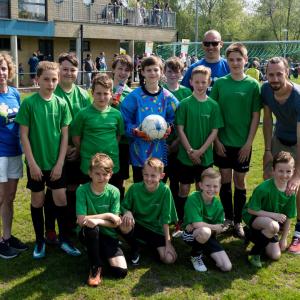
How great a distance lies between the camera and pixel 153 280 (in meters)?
4.27

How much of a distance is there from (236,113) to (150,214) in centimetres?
151

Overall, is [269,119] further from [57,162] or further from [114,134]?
[57,162]

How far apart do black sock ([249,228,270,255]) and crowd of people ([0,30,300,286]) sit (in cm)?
1

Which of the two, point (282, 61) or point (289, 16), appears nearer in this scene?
point (282, 61)

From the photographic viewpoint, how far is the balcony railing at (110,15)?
1081 inches

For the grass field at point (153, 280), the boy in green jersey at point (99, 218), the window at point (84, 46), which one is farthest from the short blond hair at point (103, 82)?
the window at point (84, 46)

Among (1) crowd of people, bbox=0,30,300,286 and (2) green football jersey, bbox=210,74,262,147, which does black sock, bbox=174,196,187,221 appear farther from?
(2) green football jersey, bbox=210,74,262,147

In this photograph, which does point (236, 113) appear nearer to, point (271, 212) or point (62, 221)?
point (271, 212)

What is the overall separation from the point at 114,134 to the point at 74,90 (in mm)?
692

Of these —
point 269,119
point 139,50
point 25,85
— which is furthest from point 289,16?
point 269,119

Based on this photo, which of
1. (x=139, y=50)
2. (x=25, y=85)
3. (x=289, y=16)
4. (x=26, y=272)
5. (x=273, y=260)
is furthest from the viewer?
(x=289, y=16)

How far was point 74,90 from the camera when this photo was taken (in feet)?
16.3

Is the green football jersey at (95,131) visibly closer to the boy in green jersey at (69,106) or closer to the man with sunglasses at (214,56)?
the boy in green jersey at (69,106)

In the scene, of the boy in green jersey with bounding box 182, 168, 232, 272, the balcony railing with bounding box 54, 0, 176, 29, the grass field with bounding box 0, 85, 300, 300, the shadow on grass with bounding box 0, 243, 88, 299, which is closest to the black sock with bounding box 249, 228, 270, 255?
the grass field with bounding box 0, 85, 300, 300
